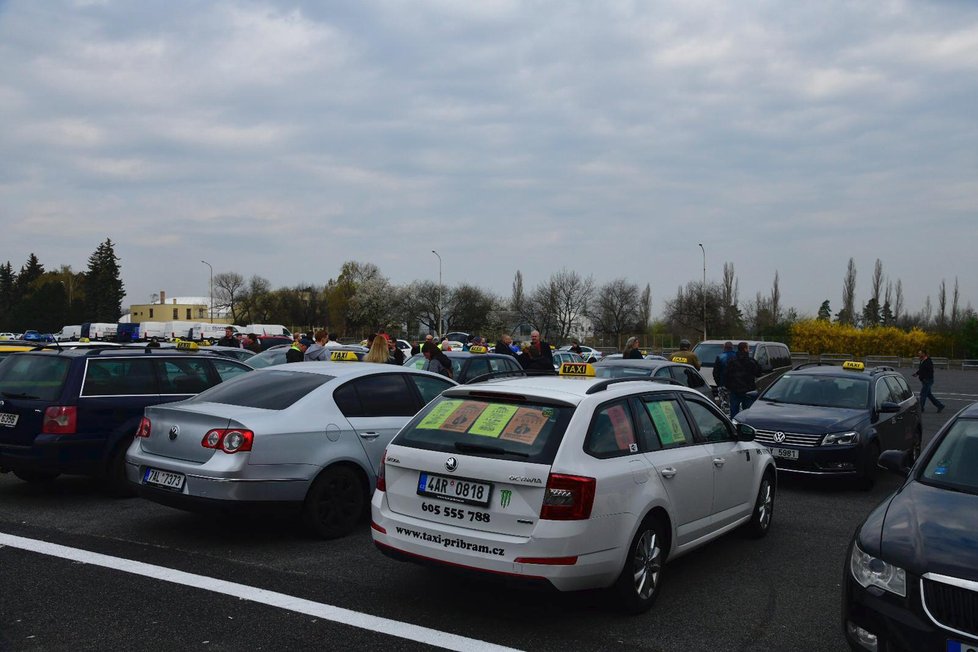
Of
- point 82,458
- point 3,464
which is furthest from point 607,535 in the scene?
point 3,464

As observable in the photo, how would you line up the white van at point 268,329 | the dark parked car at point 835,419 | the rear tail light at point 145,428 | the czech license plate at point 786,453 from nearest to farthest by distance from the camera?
the rear tail light at point 145,428 < the dark parked car at point 835,419 < the czech license plate at point 786,453 < the white van at point 268,329

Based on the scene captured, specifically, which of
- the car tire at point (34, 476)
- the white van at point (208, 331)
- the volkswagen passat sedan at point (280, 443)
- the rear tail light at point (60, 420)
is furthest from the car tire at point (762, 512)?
the white van at point (208, 331)

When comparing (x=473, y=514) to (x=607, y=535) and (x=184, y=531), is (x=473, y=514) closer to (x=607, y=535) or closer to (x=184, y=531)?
(x=607, y=535)

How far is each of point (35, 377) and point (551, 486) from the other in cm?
624

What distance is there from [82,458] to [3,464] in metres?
0.84

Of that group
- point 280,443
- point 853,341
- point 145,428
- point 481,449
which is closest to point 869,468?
point 481,449

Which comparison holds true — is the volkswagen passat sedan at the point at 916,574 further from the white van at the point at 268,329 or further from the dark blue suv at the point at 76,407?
the white van at the point at 268,329

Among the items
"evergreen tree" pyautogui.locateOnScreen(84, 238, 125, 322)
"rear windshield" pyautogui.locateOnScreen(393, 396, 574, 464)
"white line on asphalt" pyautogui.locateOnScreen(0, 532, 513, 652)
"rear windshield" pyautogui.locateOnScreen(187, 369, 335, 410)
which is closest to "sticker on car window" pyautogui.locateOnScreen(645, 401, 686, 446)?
"rear windshield" pyautogui.locateOnScreen(393, 396, 574, 464)

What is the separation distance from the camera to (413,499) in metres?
5.40

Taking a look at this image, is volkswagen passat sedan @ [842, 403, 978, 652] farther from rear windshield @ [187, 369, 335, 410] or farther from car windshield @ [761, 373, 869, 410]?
car windshield @ [761, 373, 869, 410]

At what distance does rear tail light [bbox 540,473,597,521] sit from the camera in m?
4.88

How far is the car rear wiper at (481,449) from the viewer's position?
5.16m

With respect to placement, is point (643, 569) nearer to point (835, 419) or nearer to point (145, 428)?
point (145, 428)

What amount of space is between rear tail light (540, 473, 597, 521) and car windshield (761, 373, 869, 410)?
765 centimetres
